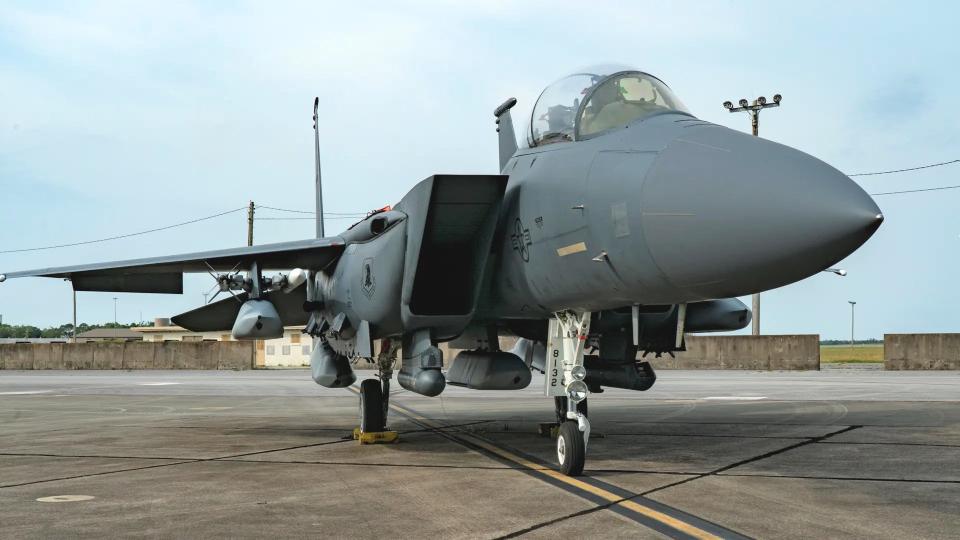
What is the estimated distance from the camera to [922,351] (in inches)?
1296

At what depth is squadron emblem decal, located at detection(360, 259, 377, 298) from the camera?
9883 millimetres

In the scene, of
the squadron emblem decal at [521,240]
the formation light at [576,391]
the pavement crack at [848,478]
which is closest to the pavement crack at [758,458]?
the pavement crack at [848,478]

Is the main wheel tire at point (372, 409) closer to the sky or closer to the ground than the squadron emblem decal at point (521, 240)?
closer to the ground

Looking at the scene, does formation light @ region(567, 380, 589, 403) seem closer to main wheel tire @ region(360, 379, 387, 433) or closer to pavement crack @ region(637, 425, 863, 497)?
pavement crack @ region(637, 425, 863, 497)

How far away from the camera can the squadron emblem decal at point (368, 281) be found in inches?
389

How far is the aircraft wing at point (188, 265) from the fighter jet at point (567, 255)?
0.12 feet

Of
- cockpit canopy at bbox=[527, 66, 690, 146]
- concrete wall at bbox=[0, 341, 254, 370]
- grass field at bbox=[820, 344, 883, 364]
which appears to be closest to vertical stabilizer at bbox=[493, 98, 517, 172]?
cockpit canopy at bbox=[527, 66, 690, 146]

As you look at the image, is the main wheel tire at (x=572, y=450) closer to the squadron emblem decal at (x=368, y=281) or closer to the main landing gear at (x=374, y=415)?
the squadron emblem decal at (x=368, y=281)

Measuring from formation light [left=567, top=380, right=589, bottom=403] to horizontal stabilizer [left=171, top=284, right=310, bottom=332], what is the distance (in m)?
7.09

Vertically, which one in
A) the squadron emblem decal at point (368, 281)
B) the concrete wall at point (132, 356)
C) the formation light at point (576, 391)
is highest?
the squadron emblem decal at point (368, 281)

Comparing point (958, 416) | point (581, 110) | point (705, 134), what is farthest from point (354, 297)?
point (958, 416)

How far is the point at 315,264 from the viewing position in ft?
39.2

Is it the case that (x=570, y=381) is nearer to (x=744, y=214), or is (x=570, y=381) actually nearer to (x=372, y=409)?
(x=744, y=214)

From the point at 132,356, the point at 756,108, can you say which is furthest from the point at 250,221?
the point at 756,108
